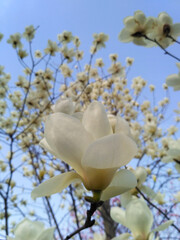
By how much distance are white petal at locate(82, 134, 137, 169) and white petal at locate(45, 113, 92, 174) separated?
0.06ft

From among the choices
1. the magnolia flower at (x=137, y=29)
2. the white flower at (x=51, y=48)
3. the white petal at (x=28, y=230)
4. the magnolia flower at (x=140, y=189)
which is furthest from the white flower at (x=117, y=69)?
the white petal at (x=28, y=230)

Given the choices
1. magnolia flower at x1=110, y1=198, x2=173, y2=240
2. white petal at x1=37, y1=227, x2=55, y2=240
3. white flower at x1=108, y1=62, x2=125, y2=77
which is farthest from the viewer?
white flower at x1=108, y1=62, x2=125, y2=77

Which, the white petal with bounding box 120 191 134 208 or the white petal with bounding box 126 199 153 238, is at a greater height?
the white petal with bounding box 120 191 134 208

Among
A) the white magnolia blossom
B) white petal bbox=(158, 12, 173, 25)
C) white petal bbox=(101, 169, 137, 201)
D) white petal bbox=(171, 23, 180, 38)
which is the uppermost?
white petal bbox=(158, 12, 173, 25)

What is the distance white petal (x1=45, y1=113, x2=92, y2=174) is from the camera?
29 centimetres

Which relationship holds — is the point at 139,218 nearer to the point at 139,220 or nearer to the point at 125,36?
the point at 139,220

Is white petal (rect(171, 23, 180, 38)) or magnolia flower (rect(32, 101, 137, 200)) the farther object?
white petal (rect(171, 23, 180, 38))

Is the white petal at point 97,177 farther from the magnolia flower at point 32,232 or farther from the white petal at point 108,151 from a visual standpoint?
the magnolia flower at point 32,232

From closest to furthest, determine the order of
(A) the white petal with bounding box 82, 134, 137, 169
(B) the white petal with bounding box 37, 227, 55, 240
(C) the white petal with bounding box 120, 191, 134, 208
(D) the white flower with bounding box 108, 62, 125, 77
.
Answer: (A) the white petal with bounding box 82, 134, 137, 169
(B) the white petal with bounding box 37, 227, 55, 240
(C) the white petal with bounding box 120, 191, 134, 208
(D) the white flower with bounding box 108, 62, 125, 77

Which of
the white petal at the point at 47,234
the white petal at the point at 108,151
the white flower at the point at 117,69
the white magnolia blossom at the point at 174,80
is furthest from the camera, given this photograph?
the white flower at the point at 117,69

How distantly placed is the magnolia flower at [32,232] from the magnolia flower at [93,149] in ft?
0.46

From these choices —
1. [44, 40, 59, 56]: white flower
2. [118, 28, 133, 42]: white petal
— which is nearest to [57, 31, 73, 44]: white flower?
[44, 40, 59, 56]: white flower

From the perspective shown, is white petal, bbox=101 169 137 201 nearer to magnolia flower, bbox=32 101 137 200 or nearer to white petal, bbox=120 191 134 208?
magnolia flower, bbox=32 101 137 200

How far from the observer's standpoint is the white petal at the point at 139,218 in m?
0.54
